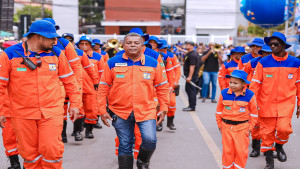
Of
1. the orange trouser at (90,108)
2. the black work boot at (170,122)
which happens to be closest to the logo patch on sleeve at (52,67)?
the orange trouser at (90,108)

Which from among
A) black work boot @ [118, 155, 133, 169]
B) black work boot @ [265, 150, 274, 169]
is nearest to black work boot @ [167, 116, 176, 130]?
black work boot @ [265, 150, 274, 169]

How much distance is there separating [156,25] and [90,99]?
131ft

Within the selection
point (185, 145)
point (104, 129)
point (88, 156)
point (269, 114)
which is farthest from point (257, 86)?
point (104, 129)

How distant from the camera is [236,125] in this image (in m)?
5.56

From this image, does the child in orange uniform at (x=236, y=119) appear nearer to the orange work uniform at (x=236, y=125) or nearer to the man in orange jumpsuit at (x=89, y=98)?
the orange work uniform at (x=236, y=125)

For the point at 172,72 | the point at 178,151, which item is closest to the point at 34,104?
the point at 178,151

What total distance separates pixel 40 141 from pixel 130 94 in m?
1.25

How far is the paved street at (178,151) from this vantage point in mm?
6398

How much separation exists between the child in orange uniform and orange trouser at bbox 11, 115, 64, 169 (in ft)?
7.53

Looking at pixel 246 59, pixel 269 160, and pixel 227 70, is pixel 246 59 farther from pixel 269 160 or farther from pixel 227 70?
pixel 269 160

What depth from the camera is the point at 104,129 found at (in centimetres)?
934

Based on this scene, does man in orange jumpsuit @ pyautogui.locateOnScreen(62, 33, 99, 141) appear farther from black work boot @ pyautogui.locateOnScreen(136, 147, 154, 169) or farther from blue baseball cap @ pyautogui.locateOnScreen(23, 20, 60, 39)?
blue baseball cap @ pyautogui.locateOnScreen(23, 20, 60, 39)

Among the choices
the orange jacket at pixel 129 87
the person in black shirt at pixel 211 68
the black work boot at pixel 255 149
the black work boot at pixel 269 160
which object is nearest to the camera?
the orange jacket at pixel 129 87

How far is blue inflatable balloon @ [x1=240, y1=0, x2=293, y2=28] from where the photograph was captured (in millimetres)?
24406
